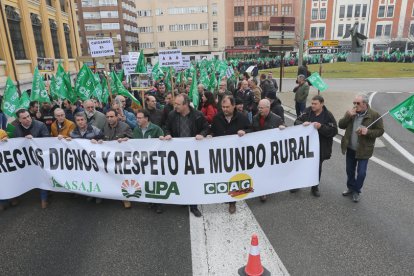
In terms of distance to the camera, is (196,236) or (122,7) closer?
(196,236)

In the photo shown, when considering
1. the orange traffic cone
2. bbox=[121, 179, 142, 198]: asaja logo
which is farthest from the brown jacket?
the orange traffic cone

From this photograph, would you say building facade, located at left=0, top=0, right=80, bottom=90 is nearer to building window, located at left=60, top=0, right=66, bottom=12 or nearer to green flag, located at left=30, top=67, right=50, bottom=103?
building window, located at left=60, top=0, right=66, bottom=12

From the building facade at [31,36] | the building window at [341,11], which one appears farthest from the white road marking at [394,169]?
the building window at [341,11]

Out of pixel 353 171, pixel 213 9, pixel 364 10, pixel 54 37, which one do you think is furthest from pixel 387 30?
pixel 353 171

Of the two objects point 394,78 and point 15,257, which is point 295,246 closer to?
point 15,257

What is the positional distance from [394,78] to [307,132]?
2754 cm

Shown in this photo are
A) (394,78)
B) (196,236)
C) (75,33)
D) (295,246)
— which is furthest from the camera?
(75,33)

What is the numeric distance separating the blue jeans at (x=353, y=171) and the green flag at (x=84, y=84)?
6.63 m

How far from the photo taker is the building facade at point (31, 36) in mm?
17969

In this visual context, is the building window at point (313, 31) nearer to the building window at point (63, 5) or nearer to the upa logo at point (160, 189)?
the building window at point (63, 5)

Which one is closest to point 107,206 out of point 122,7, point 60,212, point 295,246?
point 60,212

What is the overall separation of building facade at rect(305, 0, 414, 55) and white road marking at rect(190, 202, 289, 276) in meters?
71.9

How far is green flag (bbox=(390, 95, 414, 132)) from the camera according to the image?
16.0 feet

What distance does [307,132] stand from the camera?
5121mm
